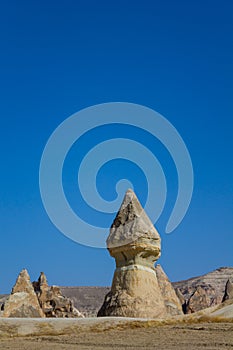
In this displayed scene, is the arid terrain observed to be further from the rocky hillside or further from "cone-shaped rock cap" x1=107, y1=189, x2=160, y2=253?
the rocky hillside

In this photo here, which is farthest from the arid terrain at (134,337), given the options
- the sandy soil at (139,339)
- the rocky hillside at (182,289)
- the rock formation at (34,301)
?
the rocky hillside at (182,289)

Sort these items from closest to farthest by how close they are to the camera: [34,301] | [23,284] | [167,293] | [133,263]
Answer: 1. [133,263]
2. [34,301]
3. [23,284]
4. [167,293]

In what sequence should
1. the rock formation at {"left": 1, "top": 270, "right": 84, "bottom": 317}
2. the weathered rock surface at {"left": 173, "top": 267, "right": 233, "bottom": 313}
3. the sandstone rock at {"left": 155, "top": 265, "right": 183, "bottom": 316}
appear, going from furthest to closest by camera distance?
the weathered rock surface at {"left": 173, "top": 267, "right": 233, "bottom": 313} < the sandstone rock at {"left": 155, "top": 265, "right": 183, "bottom": 316} < the rock formation at {"left": 1, "top": 270, "right": 84, "bottom": 317}

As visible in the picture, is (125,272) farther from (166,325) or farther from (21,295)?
(21,295)

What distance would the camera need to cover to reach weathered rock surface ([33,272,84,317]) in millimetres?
26664

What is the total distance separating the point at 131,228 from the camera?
1836cm

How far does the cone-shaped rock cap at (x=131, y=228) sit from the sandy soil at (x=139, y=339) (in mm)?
5176

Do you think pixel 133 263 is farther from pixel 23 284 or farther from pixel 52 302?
pixel 52 302

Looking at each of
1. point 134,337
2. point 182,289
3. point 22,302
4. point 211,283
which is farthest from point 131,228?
point 211,283

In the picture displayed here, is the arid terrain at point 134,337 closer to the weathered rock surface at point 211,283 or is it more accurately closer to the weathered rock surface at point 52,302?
the weathered rock surface at point 52,302

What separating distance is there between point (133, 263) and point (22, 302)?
21.8 ft

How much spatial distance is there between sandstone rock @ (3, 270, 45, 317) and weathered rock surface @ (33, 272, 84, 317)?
2.42 m

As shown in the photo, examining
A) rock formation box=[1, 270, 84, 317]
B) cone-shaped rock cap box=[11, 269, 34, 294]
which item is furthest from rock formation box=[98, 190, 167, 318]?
cone-shaped rock cap box=[11, 269, 34, 294]

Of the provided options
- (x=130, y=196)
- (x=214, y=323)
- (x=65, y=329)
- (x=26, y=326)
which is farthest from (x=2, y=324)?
(x=130, y=196)
